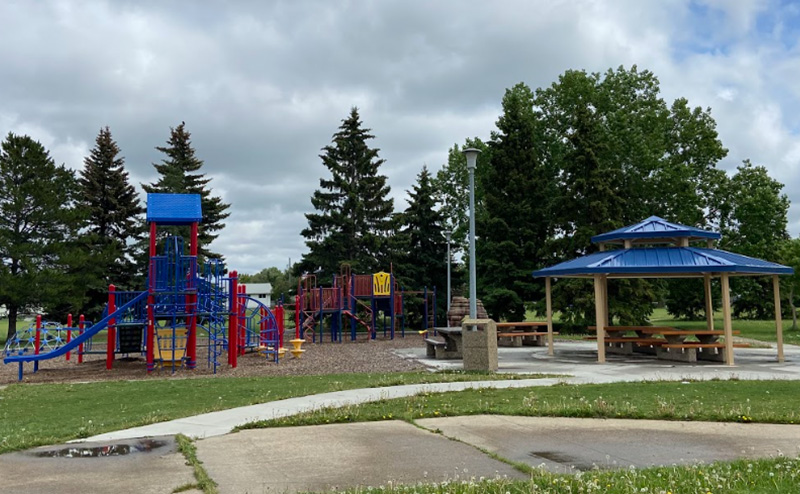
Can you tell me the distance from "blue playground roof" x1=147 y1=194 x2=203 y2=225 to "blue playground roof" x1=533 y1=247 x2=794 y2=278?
11444mm

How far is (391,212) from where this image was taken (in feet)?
141

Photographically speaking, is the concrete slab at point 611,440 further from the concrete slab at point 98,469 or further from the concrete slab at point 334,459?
the concrete slab at point 98,469

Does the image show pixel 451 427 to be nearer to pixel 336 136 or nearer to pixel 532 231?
pixel 532 231

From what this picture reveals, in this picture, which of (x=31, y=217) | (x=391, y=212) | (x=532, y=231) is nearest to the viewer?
(x=31, y=217)

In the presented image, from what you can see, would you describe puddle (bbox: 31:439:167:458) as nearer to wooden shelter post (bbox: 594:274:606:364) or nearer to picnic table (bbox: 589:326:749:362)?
wooden shelter post (bbox: 594:274:606:364)

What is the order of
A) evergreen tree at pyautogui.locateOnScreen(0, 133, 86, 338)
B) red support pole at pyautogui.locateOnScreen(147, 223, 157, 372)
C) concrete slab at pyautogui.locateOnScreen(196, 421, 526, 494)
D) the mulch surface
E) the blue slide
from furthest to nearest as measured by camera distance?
evergreen tree at pyautogui.locateOnScreen(0, 133, 86, 338), red support pole at pyautogui.locateOnScreen(147, 223, 157, 372), the mulch surface, the blue slide, concrete slab at pyautogui.locateOnScreen(196, 421, 526, 494)

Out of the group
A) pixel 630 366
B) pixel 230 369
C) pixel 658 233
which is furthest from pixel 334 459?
pixel 658 233

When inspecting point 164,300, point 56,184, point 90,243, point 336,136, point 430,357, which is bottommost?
point 430,357

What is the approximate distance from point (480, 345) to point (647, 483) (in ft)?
31.8

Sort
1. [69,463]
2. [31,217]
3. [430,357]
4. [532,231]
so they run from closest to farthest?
1. [69,463]
2. [430,357]
3. [31,217]
4. [532,231]

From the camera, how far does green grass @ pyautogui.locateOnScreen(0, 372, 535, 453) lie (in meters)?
8.20

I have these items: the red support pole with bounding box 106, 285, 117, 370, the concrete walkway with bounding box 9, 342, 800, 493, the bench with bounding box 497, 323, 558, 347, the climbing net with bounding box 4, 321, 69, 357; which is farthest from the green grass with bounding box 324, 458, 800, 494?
the bench with bounding box 497, 323, 558, 347

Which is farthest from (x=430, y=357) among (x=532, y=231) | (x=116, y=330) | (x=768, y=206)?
(x=768, y=206)

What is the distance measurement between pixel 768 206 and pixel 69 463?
36.1m
